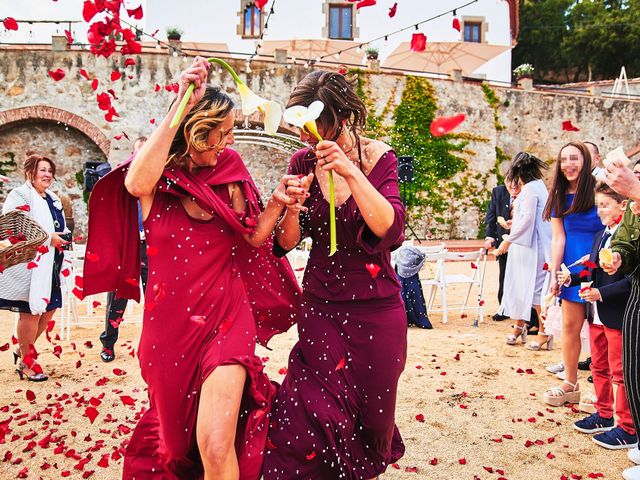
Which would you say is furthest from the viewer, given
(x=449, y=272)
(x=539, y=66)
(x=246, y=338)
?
(x=539, y=66)

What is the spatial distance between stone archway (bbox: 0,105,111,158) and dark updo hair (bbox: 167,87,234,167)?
14.9 metres

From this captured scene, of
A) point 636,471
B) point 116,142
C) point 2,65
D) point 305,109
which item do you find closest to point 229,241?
point 305,109

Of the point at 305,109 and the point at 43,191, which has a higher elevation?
the point at 305,109

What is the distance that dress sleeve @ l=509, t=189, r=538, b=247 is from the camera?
670 centimetres

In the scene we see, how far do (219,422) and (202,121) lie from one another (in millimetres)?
1248

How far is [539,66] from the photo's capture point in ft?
129

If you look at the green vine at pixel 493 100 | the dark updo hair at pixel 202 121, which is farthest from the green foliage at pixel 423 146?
the dark updo hair at pixel 202 121

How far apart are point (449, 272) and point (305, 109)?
1160cm

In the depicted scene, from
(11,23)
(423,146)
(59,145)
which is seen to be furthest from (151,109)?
(11,23)

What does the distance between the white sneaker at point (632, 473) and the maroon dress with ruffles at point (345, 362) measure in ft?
5.57

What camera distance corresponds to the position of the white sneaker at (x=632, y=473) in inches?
137

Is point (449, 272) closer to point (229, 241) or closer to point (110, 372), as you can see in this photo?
point (110, 372)

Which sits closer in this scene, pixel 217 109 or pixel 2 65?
pixel 217 109

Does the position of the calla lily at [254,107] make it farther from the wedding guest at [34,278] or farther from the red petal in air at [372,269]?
the wedding guest at [34,278]
